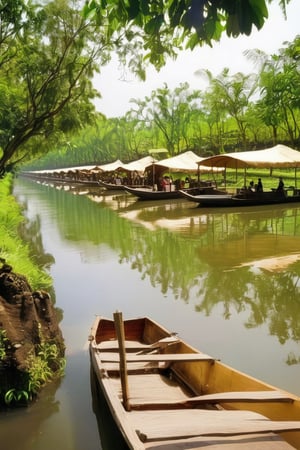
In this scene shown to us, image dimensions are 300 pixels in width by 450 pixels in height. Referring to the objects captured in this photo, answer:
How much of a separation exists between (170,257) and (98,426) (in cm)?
792

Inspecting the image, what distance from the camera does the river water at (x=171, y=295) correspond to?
15.1ft

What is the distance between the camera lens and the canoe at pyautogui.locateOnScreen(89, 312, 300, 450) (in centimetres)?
306

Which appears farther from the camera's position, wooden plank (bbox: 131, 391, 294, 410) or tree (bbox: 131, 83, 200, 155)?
tree (bbox: 131, 83, 200, 155)

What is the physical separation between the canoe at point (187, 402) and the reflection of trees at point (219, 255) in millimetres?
2395

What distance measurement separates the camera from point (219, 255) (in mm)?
12086

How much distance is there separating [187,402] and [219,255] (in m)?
8.54

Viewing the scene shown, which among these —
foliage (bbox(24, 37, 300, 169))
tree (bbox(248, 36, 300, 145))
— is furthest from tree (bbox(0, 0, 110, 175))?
tree (bbox(248, 36, 300, 145))

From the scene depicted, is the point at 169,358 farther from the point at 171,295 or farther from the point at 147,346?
the point at 171,295

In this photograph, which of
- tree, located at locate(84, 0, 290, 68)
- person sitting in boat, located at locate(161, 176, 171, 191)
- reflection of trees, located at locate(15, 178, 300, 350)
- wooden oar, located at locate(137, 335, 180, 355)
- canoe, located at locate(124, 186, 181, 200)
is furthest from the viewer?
person sitting in boat, located at locate(161, 176, 171, 191)

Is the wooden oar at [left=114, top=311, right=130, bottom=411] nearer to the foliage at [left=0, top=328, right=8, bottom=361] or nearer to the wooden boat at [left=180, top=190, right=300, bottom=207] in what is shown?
the foliage at [left=0, top=328, right=8, bottom=361]

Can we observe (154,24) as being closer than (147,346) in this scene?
Yes

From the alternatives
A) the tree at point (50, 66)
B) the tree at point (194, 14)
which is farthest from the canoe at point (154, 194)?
the tree at point (194, 14)

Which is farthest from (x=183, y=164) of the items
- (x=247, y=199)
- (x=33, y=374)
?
(x=33, y=374)

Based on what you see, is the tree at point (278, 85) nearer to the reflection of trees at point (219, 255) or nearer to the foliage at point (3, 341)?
the reflection of trees at point (219, 255)
